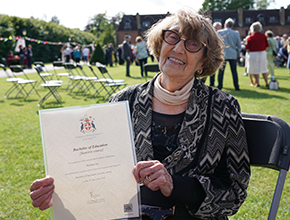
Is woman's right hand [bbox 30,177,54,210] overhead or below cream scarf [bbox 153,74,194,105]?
below

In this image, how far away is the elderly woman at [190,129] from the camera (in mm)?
1599

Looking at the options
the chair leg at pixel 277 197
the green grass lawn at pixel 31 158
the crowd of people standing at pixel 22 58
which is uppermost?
the crowd of people standing at pixel 22 58

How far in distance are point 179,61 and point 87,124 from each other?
884 mm

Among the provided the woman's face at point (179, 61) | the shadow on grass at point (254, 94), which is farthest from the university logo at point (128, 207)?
the shadow on grass at point (254, 94)

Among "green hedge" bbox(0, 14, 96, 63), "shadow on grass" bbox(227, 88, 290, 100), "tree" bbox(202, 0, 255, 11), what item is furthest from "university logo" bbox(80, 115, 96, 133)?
"tree" bbox(202, 0, 255, 11)

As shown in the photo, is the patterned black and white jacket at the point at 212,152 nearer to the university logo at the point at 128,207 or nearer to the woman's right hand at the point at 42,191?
the university logo at the point at 128,207

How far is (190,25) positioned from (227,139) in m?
0.78

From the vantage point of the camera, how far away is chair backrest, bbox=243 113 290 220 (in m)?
1.55

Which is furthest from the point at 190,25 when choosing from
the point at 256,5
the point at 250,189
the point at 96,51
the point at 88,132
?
the point at 256,5

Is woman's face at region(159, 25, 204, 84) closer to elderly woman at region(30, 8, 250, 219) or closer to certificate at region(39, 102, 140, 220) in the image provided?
elderly woman at region(30, 8, 250, 219)

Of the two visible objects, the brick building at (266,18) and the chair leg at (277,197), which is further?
the brick building at (266,18)

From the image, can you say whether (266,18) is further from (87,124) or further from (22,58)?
(87,124)

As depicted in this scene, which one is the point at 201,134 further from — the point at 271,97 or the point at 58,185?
the point at 271,97

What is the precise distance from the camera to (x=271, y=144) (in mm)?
1650
